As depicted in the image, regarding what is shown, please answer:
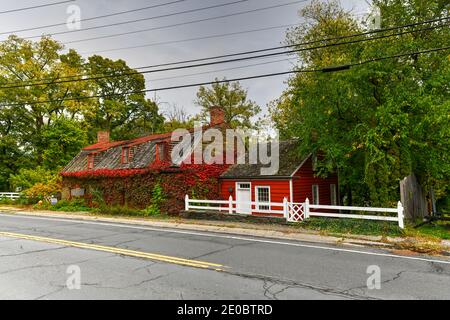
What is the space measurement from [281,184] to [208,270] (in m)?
11.7

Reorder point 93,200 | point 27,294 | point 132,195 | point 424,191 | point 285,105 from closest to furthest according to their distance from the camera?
1. point 27,294
2. point 424,191
3. point 132,195
4. point 93,200
5. point 285,105

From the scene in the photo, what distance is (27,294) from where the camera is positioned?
234 inches

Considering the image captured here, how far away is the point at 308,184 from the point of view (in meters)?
19.7

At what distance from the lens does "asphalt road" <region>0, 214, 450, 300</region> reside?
6.02m

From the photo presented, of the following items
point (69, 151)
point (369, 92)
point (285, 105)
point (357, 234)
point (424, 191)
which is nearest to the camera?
point (357, 234)

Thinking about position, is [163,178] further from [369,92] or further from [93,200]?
[369,92]

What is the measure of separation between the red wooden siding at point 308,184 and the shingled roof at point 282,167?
521mm

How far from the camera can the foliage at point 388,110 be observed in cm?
1391

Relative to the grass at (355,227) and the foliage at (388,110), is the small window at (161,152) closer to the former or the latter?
the foliage at (388,110)

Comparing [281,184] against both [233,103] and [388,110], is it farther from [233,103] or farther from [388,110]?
[233,103]

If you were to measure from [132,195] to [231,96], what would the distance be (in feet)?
80.0

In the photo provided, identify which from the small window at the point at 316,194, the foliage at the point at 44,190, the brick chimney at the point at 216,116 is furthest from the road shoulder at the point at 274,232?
the foliage at the point at 44,190

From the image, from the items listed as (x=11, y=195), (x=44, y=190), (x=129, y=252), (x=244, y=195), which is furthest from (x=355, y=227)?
(x=11, y=195)

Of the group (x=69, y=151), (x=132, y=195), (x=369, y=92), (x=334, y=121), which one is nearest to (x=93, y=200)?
(x=132, y=195)
